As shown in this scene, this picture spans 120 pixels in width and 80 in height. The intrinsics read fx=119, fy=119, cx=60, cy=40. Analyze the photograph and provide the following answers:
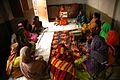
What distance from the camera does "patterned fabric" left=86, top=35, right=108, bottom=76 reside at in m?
1.83

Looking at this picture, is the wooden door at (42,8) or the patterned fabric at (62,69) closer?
the patterned fabric at (62,69)

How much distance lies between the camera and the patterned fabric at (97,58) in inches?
71.9

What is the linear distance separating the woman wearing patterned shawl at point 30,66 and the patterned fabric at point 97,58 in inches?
30.4

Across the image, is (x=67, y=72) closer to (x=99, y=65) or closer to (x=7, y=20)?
(x=99, y=65)

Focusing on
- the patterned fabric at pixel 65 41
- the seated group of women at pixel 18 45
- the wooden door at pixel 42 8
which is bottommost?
the patterned fabric at pixel 65 41

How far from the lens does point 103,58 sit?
6.40 ft

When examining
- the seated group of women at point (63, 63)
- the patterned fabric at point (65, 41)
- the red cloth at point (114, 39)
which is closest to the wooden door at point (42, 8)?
the patterned fabric at point (65, 41)

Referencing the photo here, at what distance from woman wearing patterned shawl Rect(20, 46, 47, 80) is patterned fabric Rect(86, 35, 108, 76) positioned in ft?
2.53

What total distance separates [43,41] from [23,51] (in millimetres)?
1652

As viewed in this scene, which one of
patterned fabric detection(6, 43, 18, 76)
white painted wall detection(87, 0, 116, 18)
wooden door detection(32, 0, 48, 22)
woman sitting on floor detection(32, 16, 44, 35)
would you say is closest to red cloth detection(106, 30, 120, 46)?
white painted wall detection(87, 0, 116, 18)

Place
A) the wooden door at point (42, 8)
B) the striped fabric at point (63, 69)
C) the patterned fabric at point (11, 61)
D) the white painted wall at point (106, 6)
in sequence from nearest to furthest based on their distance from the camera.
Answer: the striped fabric at point (63, 69) < the patterned fabric at point (11, 61) < the white painted wall at point (106, 6) < the wooden door at point (42, 8)

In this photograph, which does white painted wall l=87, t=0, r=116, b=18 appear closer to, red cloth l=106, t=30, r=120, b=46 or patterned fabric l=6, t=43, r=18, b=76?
red cloth l=106, t=30, r=120, b=46

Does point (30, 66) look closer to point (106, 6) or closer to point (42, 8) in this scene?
point (106, 6)

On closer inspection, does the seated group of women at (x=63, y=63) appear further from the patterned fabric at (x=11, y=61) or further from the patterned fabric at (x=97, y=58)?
the patterned fabric at (x=11, y=61)
